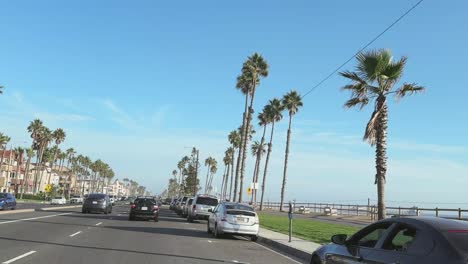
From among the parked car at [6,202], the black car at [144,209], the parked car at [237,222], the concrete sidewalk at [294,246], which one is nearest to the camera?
the concrete sidewalk at [294,246]

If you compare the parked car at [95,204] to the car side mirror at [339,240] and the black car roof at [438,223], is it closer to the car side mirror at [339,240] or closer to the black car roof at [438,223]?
the car side mirror at [339,240]

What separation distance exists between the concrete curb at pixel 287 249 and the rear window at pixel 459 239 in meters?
9.44

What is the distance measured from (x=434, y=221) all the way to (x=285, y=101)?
2456 inches

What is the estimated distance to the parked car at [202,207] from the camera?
33469mm

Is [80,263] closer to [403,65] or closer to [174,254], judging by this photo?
[174,254]

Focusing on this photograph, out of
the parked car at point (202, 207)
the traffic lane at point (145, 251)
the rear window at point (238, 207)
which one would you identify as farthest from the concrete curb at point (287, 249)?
the parked car at point (202, 207)

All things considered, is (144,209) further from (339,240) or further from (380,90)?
(339,240)

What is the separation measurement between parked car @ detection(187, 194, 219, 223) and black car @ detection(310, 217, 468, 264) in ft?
85.2

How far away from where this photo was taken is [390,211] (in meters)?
39.9

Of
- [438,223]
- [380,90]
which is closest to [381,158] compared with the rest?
[380,90]

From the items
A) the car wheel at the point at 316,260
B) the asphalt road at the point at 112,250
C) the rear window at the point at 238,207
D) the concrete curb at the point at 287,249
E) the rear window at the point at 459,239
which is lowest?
the asphalt road at the point at 112,250

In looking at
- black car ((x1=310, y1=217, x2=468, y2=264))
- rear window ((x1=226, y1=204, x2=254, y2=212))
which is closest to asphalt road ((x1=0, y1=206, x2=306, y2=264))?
rear window ((x1=226, y1=204, x2=254, y2=212))

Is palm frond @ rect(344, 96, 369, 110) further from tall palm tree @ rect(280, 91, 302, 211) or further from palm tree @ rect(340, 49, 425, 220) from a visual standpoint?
tall palm tree @ rect(280, 91, 302, 211)

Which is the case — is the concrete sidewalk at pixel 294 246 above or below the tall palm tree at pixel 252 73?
below
